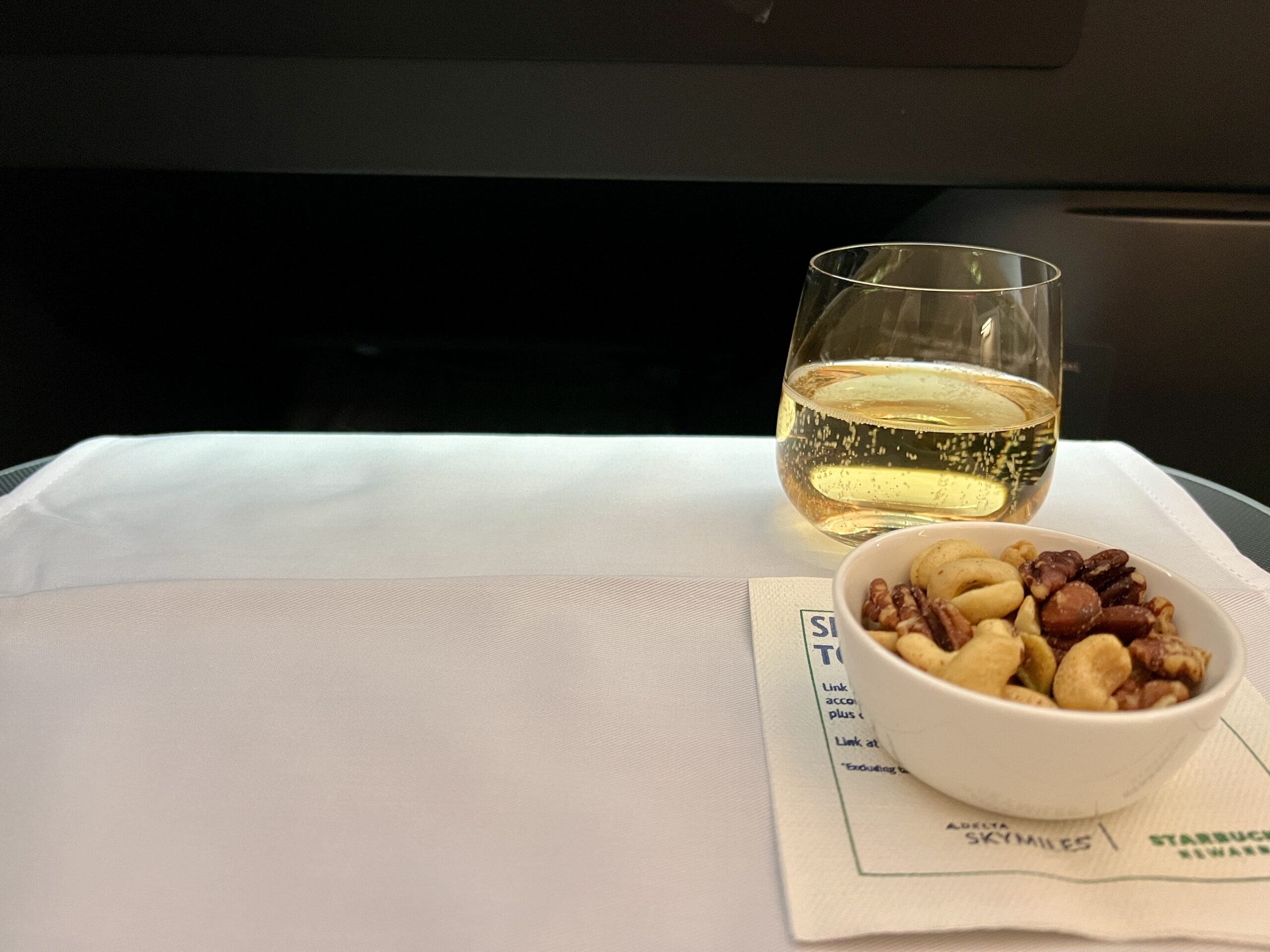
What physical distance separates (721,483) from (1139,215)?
0.40 m

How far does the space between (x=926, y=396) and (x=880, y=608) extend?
5.8 inches

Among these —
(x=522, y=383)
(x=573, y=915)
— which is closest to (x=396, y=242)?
(x=522, y=383)

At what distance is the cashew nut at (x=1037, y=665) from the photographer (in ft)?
0.96

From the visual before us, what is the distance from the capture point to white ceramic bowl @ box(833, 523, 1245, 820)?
259 millimetres

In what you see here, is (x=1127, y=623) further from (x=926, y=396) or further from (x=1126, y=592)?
(x=926, y=396)

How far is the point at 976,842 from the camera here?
28cm

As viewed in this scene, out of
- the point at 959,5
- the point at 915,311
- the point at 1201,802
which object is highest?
the point at 959,5

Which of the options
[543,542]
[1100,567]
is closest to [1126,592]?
[1100,567]

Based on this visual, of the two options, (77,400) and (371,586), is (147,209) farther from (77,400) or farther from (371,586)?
(371,586)

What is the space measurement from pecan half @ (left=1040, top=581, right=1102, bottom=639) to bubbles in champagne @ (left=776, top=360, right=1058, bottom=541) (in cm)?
11

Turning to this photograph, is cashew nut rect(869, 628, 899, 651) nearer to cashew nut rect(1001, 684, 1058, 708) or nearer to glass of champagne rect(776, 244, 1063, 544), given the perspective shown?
cashew nut rect(1001, 684, 1058, 708)

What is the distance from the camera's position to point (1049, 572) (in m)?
0.32

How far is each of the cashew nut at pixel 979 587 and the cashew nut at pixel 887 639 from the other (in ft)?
0.09

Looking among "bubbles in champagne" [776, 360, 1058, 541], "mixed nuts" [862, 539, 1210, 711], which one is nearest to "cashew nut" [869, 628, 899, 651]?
"mixed nuts" [862, 539, 1210, 711]
